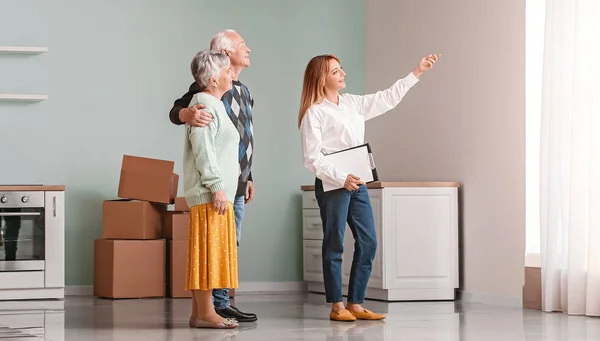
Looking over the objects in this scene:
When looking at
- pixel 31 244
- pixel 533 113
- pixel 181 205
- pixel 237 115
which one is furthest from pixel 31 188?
pixel 533 113

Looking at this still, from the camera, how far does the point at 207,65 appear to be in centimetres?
380

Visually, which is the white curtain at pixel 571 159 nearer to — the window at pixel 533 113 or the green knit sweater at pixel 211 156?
the window at pixel 533 113

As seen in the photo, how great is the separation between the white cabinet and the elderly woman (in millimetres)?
1710

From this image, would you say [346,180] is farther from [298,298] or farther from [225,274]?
[298,298]

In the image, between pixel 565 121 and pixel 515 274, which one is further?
pixel 515 274

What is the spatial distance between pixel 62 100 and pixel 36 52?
0.35 m

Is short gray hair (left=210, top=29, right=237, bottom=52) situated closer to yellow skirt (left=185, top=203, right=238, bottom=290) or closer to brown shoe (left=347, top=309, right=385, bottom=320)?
yellow skirt (left=185, top=203, right=238, bottom=290)

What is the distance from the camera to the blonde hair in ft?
13.6

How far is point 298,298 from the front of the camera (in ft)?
18.9

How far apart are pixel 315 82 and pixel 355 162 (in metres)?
0.42

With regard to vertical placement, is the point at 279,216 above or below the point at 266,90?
below

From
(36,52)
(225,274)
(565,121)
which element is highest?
(36,52)

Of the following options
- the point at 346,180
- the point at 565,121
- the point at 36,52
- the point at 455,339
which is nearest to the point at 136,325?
the point at 346,180

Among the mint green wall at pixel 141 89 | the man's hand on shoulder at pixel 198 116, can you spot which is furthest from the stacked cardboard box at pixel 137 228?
the man's hand on shoulder at pixel 198 116
